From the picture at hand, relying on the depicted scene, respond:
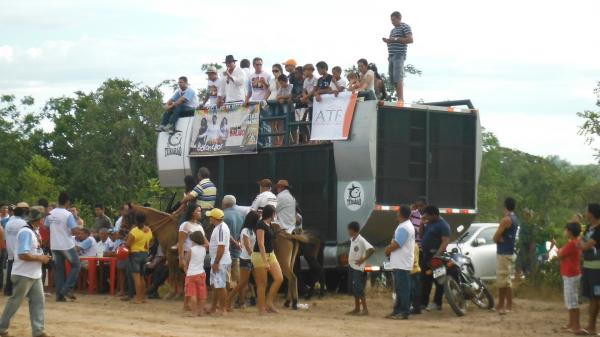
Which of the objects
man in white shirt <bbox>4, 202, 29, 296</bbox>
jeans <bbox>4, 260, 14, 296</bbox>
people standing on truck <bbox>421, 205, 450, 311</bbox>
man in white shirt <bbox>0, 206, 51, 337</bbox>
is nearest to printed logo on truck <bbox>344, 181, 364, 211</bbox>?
people standing on truck <bbox>421, 205, 450, 311</bbox>

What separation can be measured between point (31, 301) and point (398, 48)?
8.69m

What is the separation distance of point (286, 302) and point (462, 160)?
3.92 meters

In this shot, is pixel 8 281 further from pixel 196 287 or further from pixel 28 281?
pixel 28 281

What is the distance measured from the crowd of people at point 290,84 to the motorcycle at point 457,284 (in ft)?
11.0

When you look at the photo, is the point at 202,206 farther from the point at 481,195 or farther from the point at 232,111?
the point at 481,195

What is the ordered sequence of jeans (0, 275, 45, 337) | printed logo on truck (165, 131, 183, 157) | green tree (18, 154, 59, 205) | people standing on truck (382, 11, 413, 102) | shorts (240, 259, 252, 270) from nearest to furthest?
jeans (0, 275, 45, 337), shorts (240, 259, 252, 270), people standing on truck (382, 11, 413, 102), printed logo on truck (165, 131, 183, 157), green tree (18, 154, 59, 205)

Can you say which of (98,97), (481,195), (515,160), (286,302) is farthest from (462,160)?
(515,160)

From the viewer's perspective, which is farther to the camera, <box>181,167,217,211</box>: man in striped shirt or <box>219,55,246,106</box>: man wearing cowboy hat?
<box>219,55,246,106</box>: man wearing cowboy hat

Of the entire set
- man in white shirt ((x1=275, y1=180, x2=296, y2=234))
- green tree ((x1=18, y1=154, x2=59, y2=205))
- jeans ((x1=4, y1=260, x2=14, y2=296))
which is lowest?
jeans ((x1=4, y1=260, x2=14, y2=296))

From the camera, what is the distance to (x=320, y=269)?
1955 cm

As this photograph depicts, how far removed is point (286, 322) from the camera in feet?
53.5

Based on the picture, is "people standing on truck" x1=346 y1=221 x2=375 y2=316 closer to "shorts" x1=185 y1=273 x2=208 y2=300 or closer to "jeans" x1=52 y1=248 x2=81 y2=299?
"shorts" x1=185 y1=273 x2=208 y2=300

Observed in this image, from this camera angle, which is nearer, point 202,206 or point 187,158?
point 202,206

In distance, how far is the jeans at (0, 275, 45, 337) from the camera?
13.6 metres
